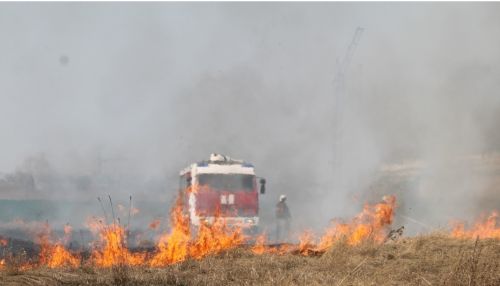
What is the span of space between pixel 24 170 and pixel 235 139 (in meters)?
19.6

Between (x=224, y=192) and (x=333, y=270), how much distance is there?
31.9 feet

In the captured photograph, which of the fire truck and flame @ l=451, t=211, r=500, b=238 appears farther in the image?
the fire truck

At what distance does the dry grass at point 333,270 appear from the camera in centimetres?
719

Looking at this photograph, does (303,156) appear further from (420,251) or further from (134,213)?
(420,251)

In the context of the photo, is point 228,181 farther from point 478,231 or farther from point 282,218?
point 478,231

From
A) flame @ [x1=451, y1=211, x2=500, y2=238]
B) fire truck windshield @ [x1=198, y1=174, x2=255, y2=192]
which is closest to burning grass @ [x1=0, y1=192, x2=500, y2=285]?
flame @ [x1=451, y1=211, x2=500, y2=238]

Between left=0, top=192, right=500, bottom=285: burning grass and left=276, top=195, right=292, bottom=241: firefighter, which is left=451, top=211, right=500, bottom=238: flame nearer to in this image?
left=0, top=192, right=500, bottom=285: burning grass

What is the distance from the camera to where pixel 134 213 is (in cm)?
2927

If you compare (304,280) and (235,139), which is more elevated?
(235,139)

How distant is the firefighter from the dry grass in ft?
29.6

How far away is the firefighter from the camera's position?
19809 millimetres

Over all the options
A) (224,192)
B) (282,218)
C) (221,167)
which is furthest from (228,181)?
(282,218)

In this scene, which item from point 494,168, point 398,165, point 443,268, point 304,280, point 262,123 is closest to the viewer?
point 304,280

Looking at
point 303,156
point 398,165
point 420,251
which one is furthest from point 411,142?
point 420,251
